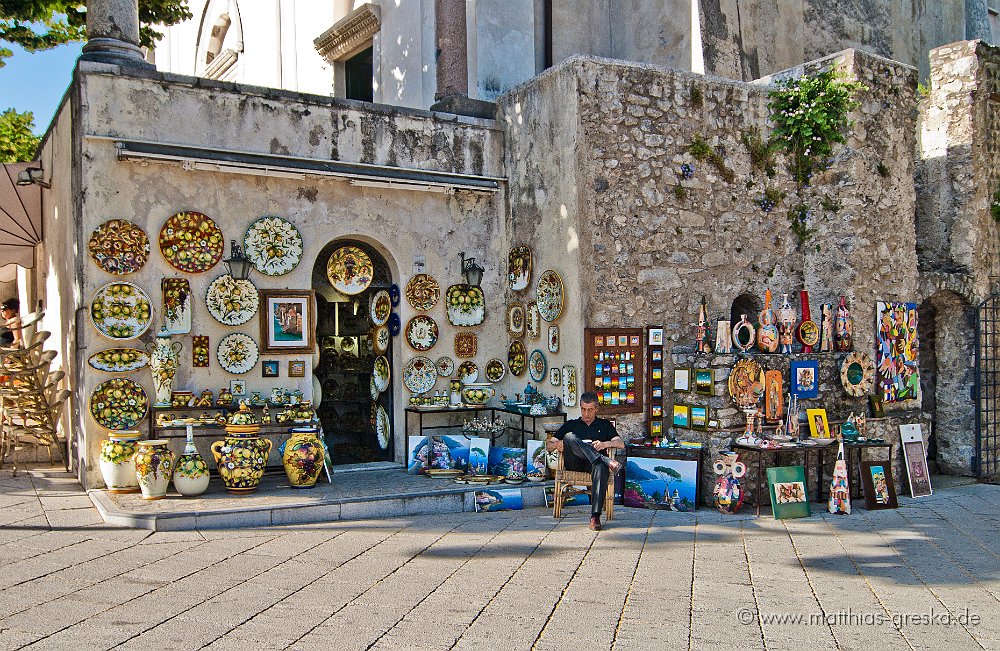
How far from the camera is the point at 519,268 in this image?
983 cm

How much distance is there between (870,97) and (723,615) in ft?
22.6

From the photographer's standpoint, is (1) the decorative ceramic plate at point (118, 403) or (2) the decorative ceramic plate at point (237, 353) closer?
(1) the decorative ceramic plate at point (118, 403)

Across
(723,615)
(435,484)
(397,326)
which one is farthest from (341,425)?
(723,615)

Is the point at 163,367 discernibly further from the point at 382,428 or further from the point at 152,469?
the point at 382,428

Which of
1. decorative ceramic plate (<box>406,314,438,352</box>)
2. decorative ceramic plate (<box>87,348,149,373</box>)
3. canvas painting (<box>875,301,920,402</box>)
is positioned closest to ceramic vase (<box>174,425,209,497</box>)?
decorative ceramic plate (<box>87,348,149,373</box>)

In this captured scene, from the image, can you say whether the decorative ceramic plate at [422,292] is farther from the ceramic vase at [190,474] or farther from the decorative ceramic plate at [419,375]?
the ceramic vase at [190,474]

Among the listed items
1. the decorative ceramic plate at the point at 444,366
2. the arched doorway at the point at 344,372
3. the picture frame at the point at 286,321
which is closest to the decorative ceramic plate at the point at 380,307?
the decorative ceramic plate at the point at 444,366

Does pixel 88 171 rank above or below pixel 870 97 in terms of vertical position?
below

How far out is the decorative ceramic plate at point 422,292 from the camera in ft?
31.7

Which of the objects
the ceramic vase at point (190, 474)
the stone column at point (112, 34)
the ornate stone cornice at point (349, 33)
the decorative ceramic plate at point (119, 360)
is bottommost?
the ceramic vase at point (190, 474)

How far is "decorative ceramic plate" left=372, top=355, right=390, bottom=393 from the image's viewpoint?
986 centimetres

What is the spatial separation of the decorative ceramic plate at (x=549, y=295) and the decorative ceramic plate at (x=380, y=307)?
5.46 ft

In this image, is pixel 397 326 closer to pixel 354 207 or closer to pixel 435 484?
pixel 354 207

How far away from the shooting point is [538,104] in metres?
9.52
